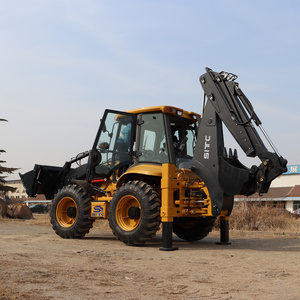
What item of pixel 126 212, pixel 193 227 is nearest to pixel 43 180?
pixel 126 212

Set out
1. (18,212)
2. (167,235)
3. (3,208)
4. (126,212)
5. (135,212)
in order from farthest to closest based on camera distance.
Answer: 1. (18,212)
2. (3,208)
3. (126,212)
4. (135,212)
5. (167,235)

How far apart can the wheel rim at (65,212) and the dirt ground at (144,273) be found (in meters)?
2.23

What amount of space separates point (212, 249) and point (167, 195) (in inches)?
62.9

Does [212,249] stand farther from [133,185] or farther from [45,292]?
[45,292]

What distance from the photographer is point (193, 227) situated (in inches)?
462

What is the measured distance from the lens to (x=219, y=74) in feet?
33.3

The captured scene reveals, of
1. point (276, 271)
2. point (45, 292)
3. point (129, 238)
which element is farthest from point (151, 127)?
point (45, 292)

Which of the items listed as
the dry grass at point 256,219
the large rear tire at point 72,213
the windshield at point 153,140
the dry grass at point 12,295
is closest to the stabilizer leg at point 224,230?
the windshield at point 153,140

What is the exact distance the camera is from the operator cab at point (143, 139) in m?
10.3

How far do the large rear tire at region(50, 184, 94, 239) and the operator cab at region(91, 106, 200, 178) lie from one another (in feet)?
2.22

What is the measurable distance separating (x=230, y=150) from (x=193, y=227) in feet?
9.46

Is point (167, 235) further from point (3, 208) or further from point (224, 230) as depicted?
point (3, 208)

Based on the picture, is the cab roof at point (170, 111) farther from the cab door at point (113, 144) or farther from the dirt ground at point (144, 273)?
the dirt ground at point (144, 273)

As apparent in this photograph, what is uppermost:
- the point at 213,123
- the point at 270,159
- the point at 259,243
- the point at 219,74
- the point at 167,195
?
the point at 219,74
